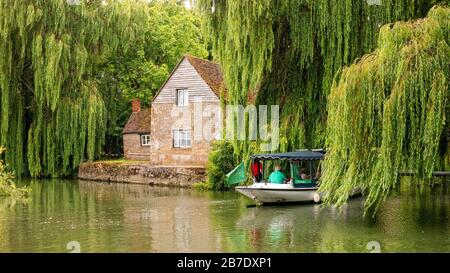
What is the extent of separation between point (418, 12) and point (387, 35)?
4.73 meters

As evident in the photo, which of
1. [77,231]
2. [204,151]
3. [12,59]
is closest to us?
[77,231]

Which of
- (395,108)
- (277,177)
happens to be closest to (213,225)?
(277,177)

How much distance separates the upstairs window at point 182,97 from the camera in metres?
34.2

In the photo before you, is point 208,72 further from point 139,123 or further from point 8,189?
point 8,189

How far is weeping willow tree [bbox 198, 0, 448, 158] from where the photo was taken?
19328 millimetres

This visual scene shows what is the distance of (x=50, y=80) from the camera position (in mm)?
30250

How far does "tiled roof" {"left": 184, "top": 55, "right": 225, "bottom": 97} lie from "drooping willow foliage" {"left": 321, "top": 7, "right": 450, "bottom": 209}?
18.8 m

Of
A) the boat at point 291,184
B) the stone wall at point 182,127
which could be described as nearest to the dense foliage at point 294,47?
the boat at point 291,184

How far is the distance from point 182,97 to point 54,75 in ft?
23.9

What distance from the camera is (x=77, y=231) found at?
1571 cm

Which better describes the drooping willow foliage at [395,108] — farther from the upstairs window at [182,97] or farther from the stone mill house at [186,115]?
the upstairs window at [182,97]

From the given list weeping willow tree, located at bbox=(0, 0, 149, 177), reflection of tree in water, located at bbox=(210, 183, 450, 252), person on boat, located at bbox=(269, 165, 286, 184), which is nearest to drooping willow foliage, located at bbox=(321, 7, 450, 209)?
reflection of tree in water, located at bbox=(210, 183, 450, 252)
